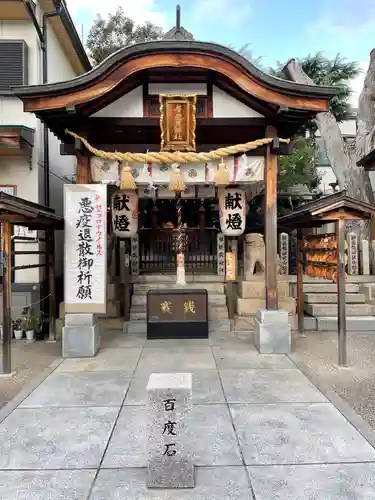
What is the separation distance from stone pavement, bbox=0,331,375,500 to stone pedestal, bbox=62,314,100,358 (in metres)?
0.75

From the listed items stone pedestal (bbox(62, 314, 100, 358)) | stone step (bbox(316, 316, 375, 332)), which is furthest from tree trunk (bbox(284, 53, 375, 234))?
stone pedestal (bbox(62, 314, 100, 358))

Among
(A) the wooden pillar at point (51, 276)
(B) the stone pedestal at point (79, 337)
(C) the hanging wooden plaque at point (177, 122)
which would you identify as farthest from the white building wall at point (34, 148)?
(C) the hanging wooden plaque at point (177, 122)

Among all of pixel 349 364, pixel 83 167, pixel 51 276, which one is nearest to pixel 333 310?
pixel 349 364

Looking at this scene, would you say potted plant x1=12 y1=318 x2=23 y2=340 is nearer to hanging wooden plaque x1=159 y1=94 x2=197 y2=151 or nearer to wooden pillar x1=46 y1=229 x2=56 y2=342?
wooden pillar x1=46 y1=229 x2=56 y2=342

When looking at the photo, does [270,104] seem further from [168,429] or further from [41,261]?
[41,261]

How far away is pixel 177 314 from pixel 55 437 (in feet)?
17.7

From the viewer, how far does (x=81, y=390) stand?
21.1 feet

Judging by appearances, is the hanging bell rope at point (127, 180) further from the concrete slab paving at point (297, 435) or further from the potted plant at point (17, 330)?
the potted plant at point (17, 330)

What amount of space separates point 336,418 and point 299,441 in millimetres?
938

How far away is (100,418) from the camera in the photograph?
5.32 m

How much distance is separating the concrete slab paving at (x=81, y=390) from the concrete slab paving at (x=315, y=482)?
8.57ft

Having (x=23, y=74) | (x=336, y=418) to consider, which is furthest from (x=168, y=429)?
(x=23, y=74)

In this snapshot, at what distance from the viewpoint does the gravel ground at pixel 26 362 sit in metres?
6.66

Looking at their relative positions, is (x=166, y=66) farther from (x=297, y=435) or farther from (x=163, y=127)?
(x=297, y=435)
